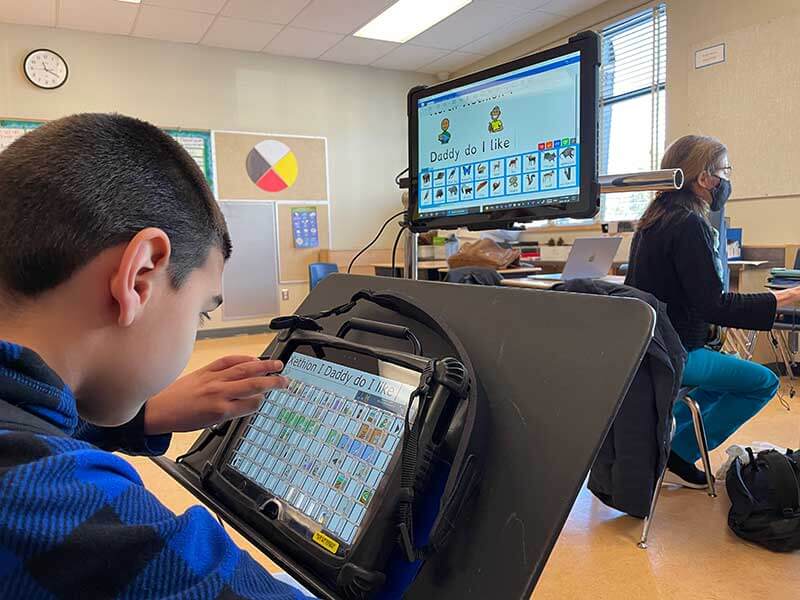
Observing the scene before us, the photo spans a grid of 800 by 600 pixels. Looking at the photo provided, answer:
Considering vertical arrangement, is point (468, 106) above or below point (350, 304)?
above

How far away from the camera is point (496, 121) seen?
2.98 feet

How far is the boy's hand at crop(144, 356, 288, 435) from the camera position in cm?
64

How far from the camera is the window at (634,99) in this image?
14.7 ft

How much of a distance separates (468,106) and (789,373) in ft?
11.0

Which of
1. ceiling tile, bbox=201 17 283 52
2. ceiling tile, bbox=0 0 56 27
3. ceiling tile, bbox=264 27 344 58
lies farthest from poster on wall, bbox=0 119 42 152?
ceiling tile, bbox=264 27 344 58

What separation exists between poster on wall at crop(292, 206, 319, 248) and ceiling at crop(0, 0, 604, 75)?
1444 mm

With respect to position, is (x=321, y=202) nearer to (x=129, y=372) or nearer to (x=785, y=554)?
(x=785, y=554)

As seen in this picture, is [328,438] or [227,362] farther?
[227,362]

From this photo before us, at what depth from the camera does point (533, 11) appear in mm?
4934

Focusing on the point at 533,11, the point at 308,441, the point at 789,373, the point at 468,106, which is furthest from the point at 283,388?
the point at 533,11

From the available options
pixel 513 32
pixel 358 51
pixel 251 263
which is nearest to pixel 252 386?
pixel 251 263

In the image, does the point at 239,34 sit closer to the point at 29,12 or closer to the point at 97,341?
the point at 29,12

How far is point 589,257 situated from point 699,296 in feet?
4.17

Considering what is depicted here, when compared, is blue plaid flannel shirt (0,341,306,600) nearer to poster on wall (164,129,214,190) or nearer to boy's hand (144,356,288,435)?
boy's hand (144,356,288,435)
